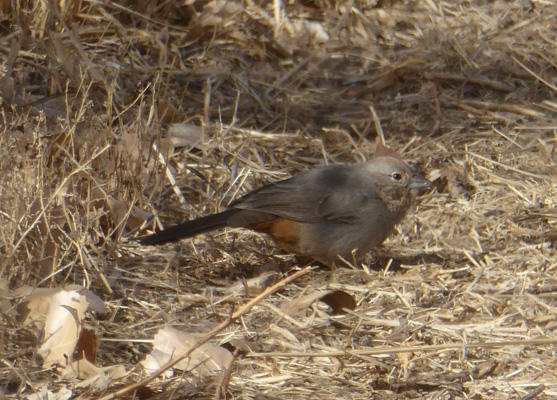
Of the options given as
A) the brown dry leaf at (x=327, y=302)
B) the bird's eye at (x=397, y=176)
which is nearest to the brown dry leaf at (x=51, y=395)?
the brown dry leaf at (x=327, y=302)

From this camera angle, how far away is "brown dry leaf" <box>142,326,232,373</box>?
3232 millimetres

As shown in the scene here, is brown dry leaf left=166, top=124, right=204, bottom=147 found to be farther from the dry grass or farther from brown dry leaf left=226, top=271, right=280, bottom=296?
brown dry leaf left=226, top=271, right=280, bottom=296

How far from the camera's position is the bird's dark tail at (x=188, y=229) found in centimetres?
454

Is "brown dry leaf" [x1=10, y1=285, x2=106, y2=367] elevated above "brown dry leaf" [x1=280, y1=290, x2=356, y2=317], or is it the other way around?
"brown dry leaf" [x1=10, y1=285, x2=106, y2=367]

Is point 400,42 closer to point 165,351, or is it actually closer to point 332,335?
point 332,335

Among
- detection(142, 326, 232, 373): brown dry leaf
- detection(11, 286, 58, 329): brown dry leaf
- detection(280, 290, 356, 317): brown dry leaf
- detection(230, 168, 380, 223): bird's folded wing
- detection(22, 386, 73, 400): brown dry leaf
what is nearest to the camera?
detection(22, 386, 73, 400): brown dry leaf

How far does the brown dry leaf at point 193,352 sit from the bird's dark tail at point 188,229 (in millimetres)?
1245

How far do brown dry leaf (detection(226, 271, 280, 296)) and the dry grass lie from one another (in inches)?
3.6

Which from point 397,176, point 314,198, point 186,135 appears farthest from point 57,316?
point 397,176

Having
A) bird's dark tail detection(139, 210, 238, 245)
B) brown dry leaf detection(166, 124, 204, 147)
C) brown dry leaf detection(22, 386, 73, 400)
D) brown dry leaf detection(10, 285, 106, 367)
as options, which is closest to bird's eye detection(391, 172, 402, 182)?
bird's dark tail detection(139, 210, 238, 245)

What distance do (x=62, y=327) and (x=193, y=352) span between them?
1.71ft

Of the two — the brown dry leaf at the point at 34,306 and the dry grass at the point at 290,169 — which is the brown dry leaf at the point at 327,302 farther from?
the brown dry leaf at the point at 34,306

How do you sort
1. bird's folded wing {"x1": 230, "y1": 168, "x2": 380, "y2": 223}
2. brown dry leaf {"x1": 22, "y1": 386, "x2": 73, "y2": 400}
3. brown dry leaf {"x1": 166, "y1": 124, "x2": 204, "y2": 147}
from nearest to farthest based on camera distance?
brown dry leaf {"x1": 22, "y1": 386, "x2": 73, "y2": 400} < bird's folded wing {"x1": 230, "y1": 168, "x2": 380, "y2": 223} < brown dry leaf {"x1": 166, "y1": 124, "x2": 204, "y2": 147}

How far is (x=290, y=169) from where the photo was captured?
19.1 feet
